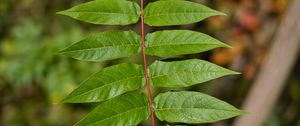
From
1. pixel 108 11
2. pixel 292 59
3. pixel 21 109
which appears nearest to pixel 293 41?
pixel 292 59

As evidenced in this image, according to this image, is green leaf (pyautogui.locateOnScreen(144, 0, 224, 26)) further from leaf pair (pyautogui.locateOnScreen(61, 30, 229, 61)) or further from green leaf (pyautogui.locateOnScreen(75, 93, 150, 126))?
green leaf (pyautogui.locateOnScreen(75, 93, 150, 126))

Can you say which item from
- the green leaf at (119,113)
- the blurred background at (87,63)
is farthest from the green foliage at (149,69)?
the blurred background at (87,63)

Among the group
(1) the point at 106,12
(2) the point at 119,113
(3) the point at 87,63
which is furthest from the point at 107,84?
(3) the point at 87,63

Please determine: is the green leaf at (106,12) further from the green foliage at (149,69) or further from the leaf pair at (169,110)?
the leaf pair at (169,110)

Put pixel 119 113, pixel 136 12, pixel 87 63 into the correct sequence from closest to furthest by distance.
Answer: pixel 119 113
pixel 136 12
pixel 87 63

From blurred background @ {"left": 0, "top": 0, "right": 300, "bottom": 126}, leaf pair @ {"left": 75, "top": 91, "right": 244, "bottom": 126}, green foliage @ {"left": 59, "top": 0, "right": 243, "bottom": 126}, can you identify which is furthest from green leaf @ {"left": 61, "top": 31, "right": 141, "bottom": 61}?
blurred background @ {"left": 0, "top": 0, "right": 300, "bottom": 126}

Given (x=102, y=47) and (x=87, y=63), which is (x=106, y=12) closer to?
(x=102, y=47)
